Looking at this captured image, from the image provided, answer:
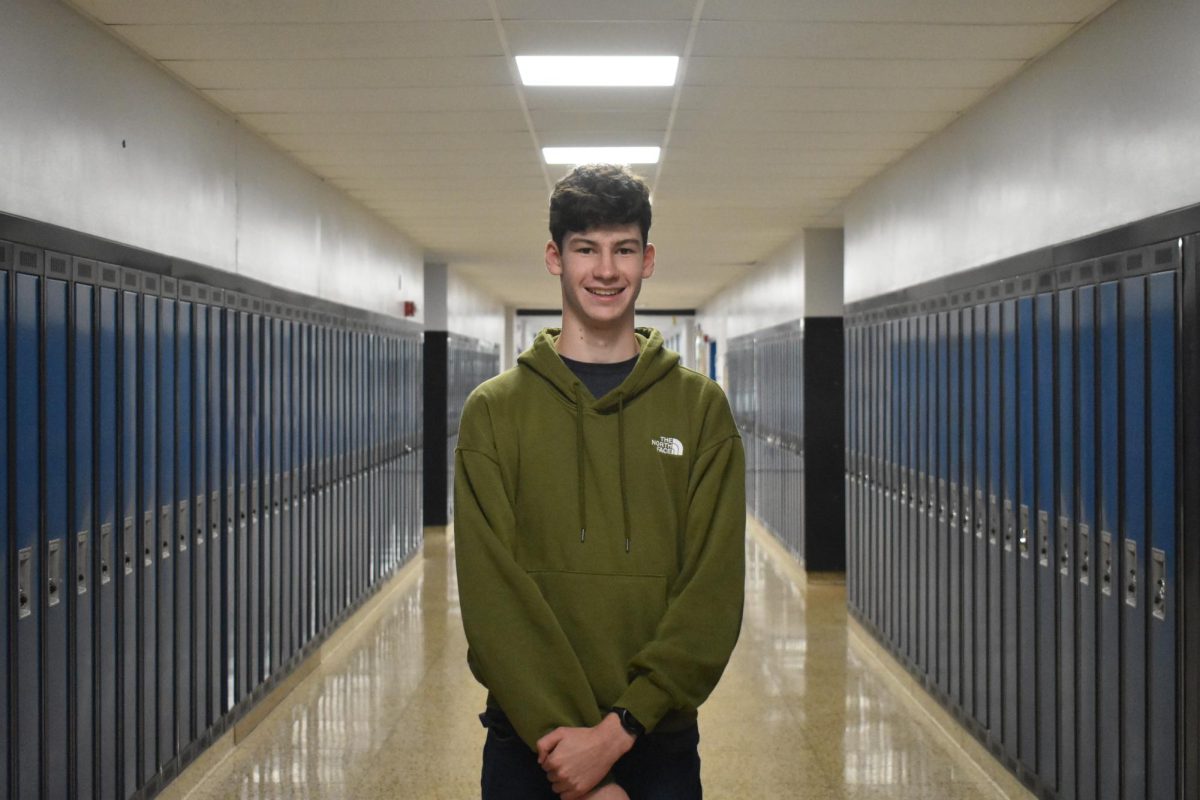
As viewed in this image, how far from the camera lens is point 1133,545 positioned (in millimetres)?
3287

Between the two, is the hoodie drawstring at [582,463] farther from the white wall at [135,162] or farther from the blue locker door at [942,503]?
the blue locker door at [942,503]

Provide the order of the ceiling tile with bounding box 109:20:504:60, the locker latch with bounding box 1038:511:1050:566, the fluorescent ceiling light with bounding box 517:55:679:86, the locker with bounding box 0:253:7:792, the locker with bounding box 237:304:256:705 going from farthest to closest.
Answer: the locker with bounding box 237:304:256:705, the fluorescent ceiling light with bounding box 517:55:679:86, the locker latch with bounding box 1038:511:1050:566, the ceiling tile with bounding box 109:20:504:60, the locker with bounding box 0:253:7:792

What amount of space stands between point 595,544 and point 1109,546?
93.7 inches

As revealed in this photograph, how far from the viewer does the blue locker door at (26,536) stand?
3.00m

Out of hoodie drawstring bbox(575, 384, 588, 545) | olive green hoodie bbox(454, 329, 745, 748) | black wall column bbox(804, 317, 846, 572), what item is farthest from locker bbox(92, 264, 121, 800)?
black wall column bbox(804, 317, 846, 572)

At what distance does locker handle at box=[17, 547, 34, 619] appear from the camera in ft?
9.88

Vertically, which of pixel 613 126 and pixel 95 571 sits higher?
pixel 613 126

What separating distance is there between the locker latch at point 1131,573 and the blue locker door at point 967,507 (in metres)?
1.50

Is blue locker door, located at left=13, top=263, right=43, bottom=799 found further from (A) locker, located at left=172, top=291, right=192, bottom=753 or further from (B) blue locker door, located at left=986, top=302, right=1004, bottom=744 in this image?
(B) blue locker door, located at left=986, top=302, right=1004, bottom=744

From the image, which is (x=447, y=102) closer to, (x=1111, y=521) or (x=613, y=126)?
(x=613, y=126)

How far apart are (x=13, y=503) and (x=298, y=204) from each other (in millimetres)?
3599

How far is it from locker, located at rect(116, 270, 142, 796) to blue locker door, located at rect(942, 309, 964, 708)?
345cm

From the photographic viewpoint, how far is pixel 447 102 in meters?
4.91

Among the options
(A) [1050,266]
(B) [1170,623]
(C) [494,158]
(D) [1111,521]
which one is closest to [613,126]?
(C) [494,158]
